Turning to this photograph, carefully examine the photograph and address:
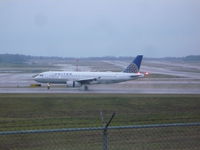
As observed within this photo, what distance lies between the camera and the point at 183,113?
23.1 metres

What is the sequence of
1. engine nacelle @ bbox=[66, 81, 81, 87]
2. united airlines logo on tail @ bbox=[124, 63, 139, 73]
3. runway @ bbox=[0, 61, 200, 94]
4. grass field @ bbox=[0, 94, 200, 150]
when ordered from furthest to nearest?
united airlines logo on tail @ bbox=[124, 63, 139, 73], engine nacelle @ bbox=[66, 81, 81, 87], runway @ bbox=[0, 61, 200, 94], grass field @ bbox=[0, 94, 200, 150]

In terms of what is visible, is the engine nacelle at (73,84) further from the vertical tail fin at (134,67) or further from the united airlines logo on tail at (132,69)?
the united airlines logo on tail at (132,69)

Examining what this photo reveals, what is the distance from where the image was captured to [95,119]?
20.3 m

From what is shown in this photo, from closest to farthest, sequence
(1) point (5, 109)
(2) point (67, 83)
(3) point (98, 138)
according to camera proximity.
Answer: (3) point (98, 138), (1) point (5, 109), (2) point (67, 83)

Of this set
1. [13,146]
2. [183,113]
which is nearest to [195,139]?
[13,146]

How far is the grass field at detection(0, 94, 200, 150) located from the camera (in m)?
11.5

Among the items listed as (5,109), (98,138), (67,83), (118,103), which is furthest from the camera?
(67,83)

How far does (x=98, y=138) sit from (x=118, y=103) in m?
15.4

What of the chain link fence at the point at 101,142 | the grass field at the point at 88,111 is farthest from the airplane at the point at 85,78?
the chain link fence at the point at 101,142

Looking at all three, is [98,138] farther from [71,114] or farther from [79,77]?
[79,77]

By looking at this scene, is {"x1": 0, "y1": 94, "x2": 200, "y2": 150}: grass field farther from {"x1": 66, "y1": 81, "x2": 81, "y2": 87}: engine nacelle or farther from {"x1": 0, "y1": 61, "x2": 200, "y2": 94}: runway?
{"x1": 66, "y1": 81, "x2": 81, "y2": 87}: engine nacelle

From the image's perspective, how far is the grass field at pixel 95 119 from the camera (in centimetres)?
1148

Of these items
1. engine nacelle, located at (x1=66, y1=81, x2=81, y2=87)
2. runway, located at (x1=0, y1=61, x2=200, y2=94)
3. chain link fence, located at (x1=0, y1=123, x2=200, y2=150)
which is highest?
chain link fence, located at (x1=0, y1=123, x2=200, y2=150)

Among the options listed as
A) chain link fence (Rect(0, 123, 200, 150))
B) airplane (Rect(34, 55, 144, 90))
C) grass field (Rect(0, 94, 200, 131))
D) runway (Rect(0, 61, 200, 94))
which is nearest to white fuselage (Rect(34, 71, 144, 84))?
airplane (Rect(34, 55, 144, 90))
